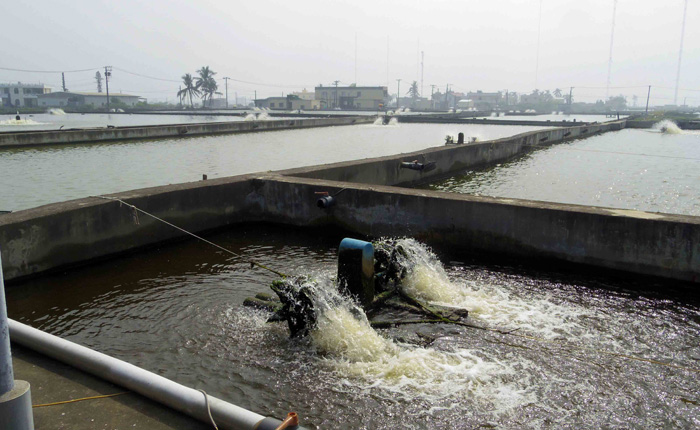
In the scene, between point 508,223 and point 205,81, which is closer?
point 508,223

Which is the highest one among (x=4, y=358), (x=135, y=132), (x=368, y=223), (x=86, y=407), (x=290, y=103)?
(x=290, y=103)

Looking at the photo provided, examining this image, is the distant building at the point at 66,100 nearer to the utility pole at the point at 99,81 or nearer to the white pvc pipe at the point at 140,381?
the utility pole at the point at 99,81

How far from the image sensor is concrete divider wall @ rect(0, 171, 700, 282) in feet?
27.6

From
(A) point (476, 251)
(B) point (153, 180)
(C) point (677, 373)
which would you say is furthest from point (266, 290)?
(B) point (153, 180)

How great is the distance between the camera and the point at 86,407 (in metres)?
3.81

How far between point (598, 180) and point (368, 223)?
41.1 ft

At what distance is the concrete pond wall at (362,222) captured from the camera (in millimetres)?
8430

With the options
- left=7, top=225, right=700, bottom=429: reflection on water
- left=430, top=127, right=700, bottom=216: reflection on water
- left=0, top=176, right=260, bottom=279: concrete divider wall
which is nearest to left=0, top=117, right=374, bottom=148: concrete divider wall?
left=0, top=176, right=260, bottom=279: concrete divider wall

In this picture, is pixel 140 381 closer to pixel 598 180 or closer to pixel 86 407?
pixel 86 407

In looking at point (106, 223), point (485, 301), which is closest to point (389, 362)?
point (485, 301)

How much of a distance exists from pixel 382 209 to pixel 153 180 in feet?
33.5

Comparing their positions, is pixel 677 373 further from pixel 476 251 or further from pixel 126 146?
pixel 126 146

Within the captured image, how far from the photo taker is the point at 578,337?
6.50m

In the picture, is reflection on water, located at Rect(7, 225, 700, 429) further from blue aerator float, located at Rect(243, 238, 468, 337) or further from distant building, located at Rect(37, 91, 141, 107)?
distant building, located at Rect(37, 91, 141, 107)
